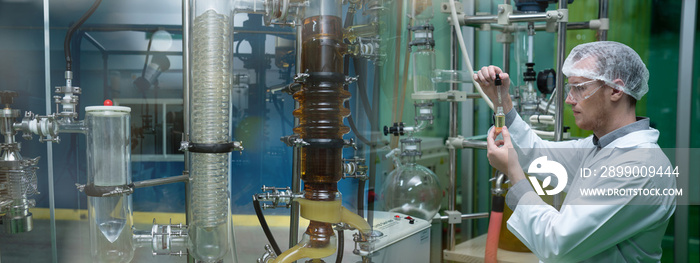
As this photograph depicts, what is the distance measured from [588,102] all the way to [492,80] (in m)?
0.38

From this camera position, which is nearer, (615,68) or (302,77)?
(302,77)

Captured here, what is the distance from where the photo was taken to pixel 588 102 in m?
1.54

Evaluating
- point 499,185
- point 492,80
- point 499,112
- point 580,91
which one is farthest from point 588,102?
point 499,185

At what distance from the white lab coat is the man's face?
0.31ft

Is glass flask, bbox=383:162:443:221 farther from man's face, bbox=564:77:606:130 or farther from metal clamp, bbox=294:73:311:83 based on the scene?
metal clamp, bbox=294:73:311:83

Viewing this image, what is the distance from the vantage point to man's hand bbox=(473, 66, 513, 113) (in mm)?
1799

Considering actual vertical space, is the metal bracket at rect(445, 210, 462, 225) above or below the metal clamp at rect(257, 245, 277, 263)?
below

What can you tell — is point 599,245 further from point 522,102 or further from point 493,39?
point 493,39

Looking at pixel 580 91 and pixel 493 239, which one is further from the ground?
pixel 580 91

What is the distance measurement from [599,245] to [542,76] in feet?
4.35

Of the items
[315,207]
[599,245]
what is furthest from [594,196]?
[315,207]

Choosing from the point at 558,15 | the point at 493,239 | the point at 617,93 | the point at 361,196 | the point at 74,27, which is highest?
the point at 558,15

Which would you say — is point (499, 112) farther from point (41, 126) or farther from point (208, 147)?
point (41, 126)

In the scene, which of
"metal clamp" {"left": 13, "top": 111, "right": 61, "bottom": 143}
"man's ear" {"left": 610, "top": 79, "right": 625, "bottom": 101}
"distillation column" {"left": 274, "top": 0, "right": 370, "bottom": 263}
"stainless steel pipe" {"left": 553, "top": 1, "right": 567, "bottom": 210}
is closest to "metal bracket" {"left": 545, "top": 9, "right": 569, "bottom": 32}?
"stainless steel pipe" {"left": 553, "top": 1, "right": 567, "bottom": 210}
